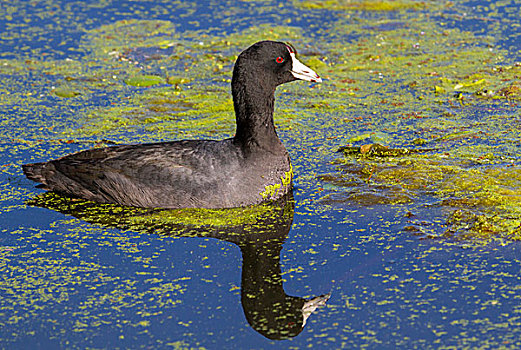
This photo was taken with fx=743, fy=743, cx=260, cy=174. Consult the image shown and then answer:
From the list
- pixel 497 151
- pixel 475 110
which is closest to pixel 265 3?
pixel 475 110

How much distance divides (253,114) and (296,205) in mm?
839

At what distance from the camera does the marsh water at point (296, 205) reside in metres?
4.44

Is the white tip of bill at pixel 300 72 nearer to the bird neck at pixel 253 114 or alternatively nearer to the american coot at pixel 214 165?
the american coot at pixel 214 165

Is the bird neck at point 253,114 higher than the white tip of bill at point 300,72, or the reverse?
the white tip of bill at point 300,72

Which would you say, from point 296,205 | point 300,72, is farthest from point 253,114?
point 296,205

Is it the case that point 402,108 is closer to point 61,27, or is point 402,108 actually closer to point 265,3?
point 265,3

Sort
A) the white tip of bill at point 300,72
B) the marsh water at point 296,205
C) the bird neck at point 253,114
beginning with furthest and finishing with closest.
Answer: the white tip of bill at point 300,72 → the bird neck at point 253,114 → the marsh water at point 296,205

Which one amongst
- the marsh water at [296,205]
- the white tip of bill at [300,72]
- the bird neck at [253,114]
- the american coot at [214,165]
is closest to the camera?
the marsh water at [296,205]

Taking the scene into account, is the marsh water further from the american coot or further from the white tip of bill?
the white tip of bill

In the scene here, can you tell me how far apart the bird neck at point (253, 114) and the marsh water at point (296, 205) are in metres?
0.55

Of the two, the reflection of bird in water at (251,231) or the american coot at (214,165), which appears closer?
the reflection of bird in water at (251,231)

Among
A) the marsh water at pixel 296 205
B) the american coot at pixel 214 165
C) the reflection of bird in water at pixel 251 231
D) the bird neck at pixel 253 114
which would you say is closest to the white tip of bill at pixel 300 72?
the american coot at pixel 214 165

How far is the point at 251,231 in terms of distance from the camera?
5.67m

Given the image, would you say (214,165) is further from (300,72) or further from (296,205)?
(300,72)
